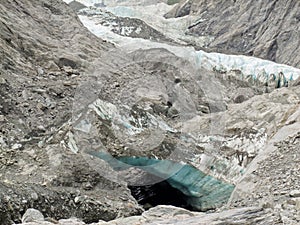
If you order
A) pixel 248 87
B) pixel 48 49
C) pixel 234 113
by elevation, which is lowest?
pixel 248 87

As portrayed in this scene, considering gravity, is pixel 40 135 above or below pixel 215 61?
above

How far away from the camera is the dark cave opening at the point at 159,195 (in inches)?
308

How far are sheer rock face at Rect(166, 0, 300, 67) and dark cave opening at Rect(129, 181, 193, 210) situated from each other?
63.6 ft

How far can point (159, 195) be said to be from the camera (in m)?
7.98

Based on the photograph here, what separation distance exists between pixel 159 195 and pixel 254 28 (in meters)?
24.6

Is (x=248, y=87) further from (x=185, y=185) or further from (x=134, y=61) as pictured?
(x=185, y=185)

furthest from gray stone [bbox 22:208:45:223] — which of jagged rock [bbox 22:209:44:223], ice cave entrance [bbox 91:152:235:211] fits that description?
ice cave entrance [bbox 91:152:235:211]

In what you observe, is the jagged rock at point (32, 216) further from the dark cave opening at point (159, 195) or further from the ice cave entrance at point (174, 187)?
the dark cave opening at point (159, 195)

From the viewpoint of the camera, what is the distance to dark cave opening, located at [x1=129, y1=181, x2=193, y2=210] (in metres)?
7.82

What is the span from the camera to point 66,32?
1227 cm

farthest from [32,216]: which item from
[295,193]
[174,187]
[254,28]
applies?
[254,28]

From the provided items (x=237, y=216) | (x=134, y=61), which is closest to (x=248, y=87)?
(x=134, y=61)

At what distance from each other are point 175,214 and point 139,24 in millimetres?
17813

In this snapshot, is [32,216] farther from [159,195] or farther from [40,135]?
[159,195]
